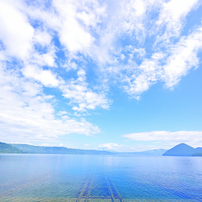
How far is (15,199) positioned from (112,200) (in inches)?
1079

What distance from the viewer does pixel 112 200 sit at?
37.6 m

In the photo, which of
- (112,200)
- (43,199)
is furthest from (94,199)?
(43,199)

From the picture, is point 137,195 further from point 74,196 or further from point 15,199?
point 15,199

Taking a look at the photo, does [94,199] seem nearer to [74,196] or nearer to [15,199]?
[74,196]

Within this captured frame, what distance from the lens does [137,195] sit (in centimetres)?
4312

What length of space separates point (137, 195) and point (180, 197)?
14.1 m

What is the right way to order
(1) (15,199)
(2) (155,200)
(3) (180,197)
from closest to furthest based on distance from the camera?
(1) (15,199)
(2) (155,200)
(3) (180,197)

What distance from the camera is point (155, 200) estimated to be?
127ft

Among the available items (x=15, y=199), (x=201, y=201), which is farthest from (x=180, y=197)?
(x=15, y=199)

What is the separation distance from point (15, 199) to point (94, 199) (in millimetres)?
22195

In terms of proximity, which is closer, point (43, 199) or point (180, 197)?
point (43, 199)

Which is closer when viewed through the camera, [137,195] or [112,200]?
[112,200]

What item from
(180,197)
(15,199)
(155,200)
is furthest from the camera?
(180,197)

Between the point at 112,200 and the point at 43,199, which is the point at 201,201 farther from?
the point at 43,199
